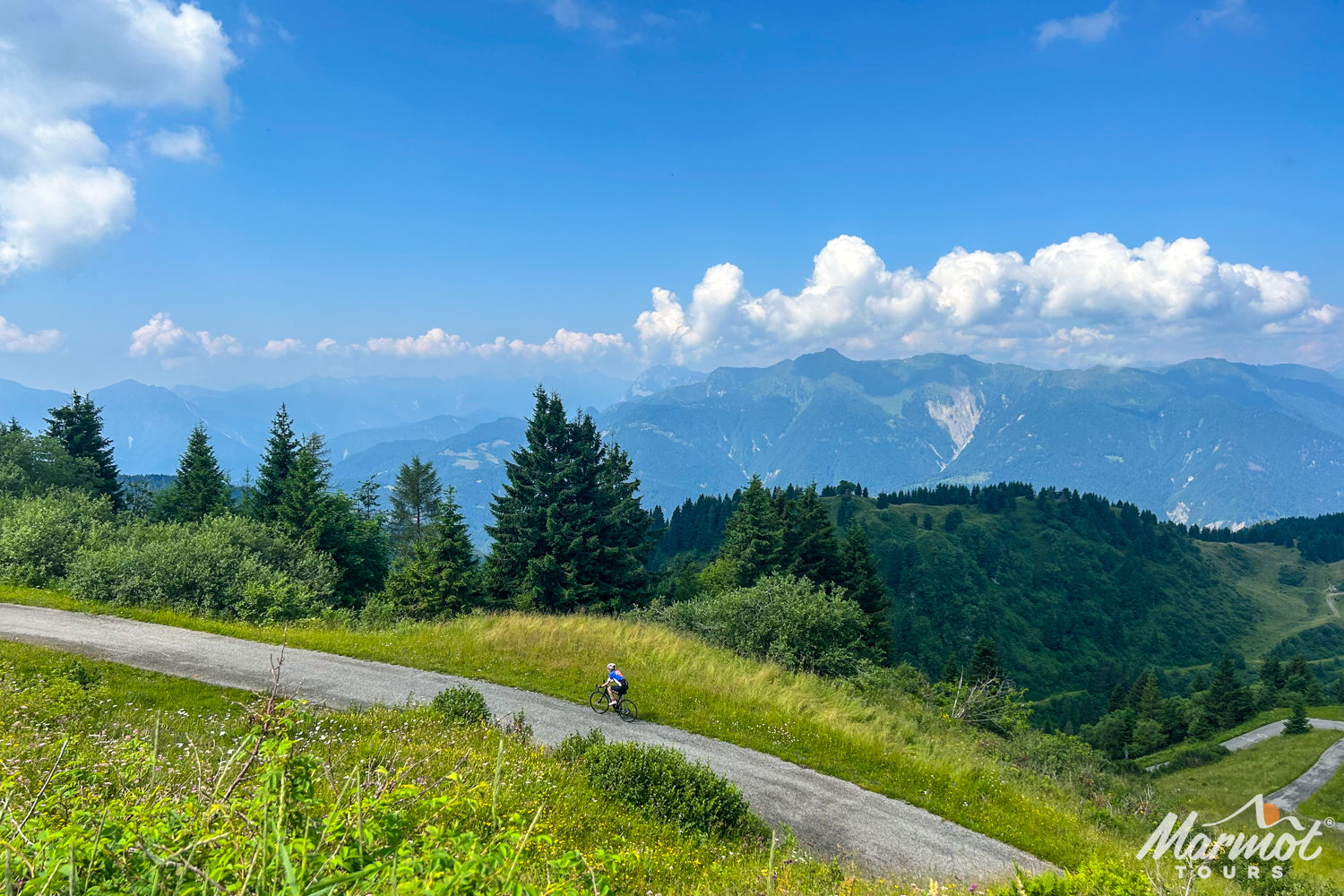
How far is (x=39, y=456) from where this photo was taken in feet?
133

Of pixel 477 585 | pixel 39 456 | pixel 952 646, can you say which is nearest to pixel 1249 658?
pixel 952 646

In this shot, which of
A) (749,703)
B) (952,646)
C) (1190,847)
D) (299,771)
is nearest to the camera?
(299,771)

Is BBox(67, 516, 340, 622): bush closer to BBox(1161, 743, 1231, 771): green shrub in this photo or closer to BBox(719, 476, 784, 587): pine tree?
BBox(719, 476, 784, 587): pine tree

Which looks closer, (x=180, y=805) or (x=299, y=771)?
(x=299, y=771)

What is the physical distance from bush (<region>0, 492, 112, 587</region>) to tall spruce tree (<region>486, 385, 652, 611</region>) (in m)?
17.9

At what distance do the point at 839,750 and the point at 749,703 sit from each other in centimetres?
290

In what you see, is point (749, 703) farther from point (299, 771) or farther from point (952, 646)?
point (952, 646)

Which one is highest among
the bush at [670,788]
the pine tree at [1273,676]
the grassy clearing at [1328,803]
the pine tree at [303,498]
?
the pine tree at [303,498]

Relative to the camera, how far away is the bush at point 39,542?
22.5 m

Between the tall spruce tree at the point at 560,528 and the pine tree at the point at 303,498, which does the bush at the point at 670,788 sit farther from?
the pine tree at the point at 303,498

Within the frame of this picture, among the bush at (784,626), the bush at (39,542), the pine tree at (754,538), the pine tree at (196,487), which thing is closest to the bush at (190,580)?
the bush at (39,542)

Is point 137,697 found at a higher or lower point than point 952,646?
higher

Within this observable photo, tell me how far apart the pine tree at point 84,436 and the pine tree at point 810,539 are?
2136 inches

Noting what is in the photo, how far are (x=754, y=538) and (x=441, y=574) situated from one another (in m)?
25.0
